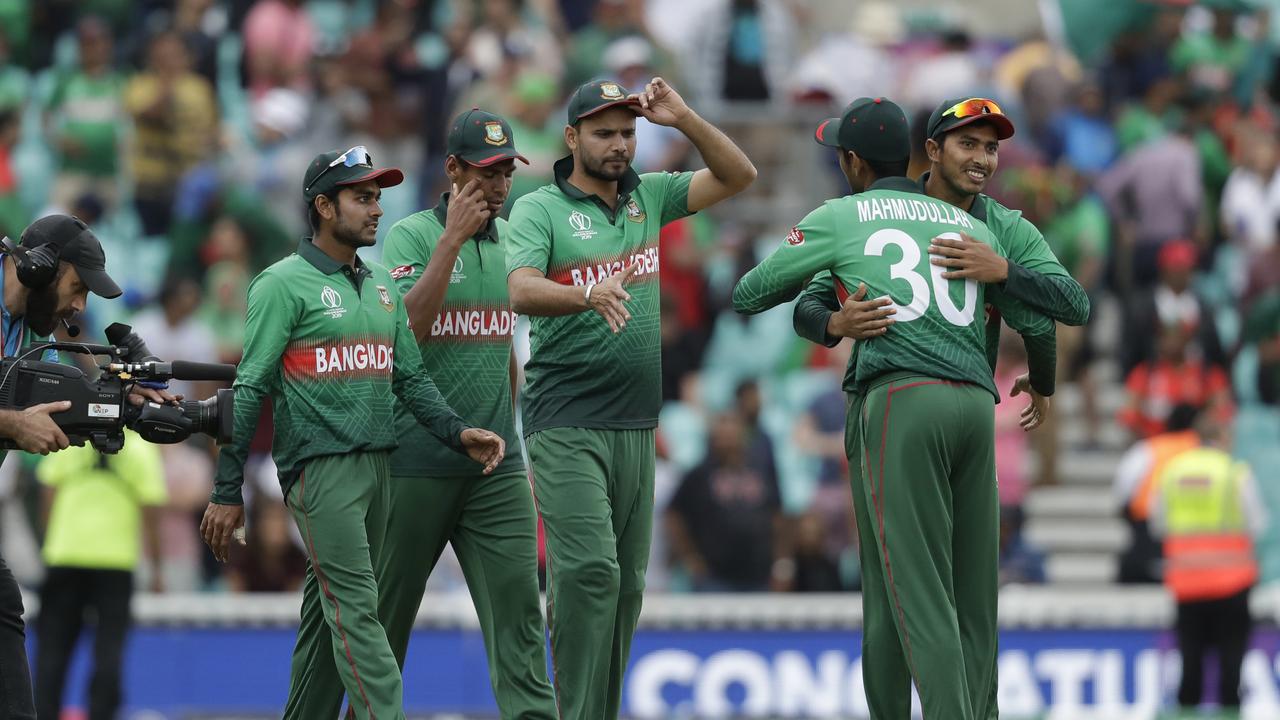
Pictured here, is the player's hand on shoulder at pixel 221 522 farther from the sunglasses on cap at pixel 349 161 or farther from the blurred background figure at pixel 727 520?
the blurred background figure at pixel 727 520

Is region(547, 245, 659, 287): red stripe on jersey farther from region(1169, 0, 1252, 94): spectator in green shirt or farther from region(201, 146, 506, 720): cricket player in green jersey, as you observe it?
region(1169, 0, 1252, 94): spectator in green shirt

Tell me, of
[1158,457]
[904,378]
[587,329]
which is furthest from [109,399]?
[1158,457]

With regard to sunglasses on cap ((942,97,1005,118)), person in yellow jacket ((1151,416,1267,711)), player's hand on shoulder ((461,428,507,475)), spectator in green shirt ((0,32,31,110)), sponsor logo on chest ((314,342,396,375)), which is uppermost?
spectator in green shirt ((0,32,31,110))

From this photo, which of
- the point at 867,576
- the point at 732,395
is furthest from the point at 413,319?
the point at 732,395

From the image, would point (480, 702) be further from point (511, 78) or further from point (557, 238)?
point (557, 238)

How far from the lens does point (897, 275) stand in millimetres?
8531

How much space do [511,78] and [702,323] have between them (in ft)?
8.68

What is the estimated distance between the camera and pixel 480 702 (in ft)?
50.2

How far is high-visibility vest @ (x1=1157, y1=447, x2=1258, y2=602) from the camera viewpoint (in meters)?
14.8

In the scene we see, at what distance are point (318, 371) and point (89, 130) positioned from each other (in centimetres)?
1042

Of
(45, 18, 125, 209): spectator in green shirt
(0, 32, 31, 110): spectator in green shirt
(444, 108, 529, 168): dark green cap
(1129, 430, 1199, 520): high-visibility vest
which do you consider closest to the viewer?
(444, 108, 529, 168): dark green cap

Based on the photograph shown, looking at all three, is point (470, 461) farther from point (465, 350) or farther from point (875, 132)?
point (875, 132)

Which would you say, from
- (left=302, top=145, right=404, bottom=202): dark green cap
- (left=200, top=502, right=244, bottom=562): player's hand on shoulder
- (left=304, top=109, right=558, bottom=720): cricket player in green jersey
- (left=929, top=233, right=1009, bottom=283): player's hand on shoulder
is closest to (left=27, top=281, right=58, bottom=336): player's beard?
(left=200, top=502, right=244, bottom=562): player's hand on shoulder

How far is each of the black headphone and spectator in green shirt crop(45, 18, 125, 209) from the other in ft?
32.8
